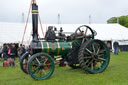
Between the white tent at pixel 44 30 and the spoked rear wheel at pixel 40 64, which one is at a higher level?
the white tent at pixel 44 30

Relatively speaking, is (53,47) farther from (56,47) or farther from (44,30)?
(44,30)

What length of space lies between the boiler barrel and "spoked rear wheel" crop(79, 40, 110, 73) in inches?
21.3

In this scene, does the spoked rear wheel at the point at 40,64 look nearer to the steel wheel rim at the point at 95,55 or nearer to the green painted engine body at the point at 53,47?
the green painted engine body at the point at 53,47

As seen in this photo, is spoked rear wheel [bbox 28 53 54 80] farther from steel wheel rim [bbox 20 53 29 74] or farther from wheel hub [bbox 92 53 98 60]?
wheel hub [bbox 92 53 98 60]

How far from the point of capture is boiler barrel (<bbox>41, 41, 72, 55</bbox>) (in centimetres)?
646

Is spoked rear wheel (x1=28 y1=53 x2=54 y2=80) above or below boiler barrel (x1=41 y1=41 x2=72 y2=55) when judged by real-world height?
below

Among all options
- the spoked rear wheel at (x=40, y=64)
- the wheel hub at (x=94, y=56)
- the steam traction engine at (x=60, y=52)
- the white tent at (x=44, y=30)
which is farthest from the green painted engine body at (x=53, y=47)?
the white tent at (x=44, y=30)

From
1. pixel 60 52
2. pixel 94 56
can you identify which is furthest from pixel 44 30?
pixel 60 52

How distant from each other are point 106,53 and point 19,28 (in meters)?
16.3

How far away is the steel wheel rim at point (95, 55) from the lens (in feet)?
23.1

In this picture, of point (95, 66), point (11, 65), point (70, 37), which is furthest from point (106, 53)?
point (11, 65)

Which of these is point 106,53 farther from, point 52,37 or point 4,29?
point 4,29

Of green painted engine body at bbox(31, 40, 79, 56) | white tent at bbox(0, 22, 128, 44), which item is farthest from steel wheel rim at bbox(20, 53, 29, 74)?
white tent at bbox(0, 22, 128, 44)

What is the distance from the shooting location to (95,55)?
7.13 meters
